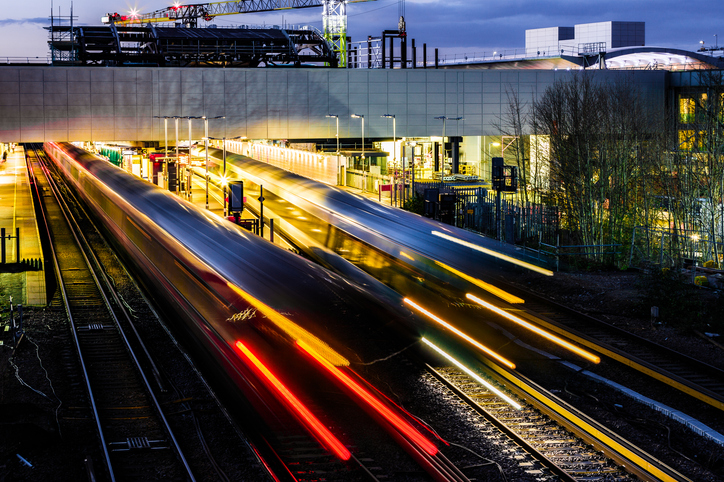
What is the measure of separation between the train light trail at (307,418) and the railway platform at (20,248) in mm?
12905

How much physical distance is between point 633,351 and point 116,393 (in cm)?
1116

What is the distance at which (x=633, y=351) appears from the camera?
53.3 feet

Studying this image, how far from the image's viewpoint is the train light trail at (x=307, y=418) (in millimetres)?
10445

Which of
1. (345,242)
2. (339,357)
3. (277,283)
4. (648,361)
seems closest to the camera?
(339,357)

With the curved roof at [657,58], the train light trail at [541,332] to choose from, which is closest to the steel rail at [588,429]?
the train light trail at [541,332]

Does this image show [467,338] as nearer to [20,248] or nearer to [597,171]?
[597,171]

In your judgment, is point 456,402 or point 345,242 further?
point 345,242

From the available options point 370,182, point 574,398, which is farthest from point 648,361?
point 370,182

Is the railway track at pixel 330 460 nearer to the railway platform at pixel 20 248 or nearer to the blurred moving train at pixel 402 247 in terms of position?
the blurred moving train at pixel 402 247

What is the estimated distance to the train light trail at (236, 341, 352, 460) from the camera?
10445 mm

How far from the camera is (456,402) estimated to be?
42.6ft

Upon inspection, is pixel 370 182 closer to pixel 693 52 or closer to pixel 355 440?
pixel 355 440

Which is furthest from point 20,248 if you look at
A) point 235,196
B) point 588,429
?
point 588,429

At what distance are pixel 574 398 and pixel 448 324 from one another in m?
4.38
